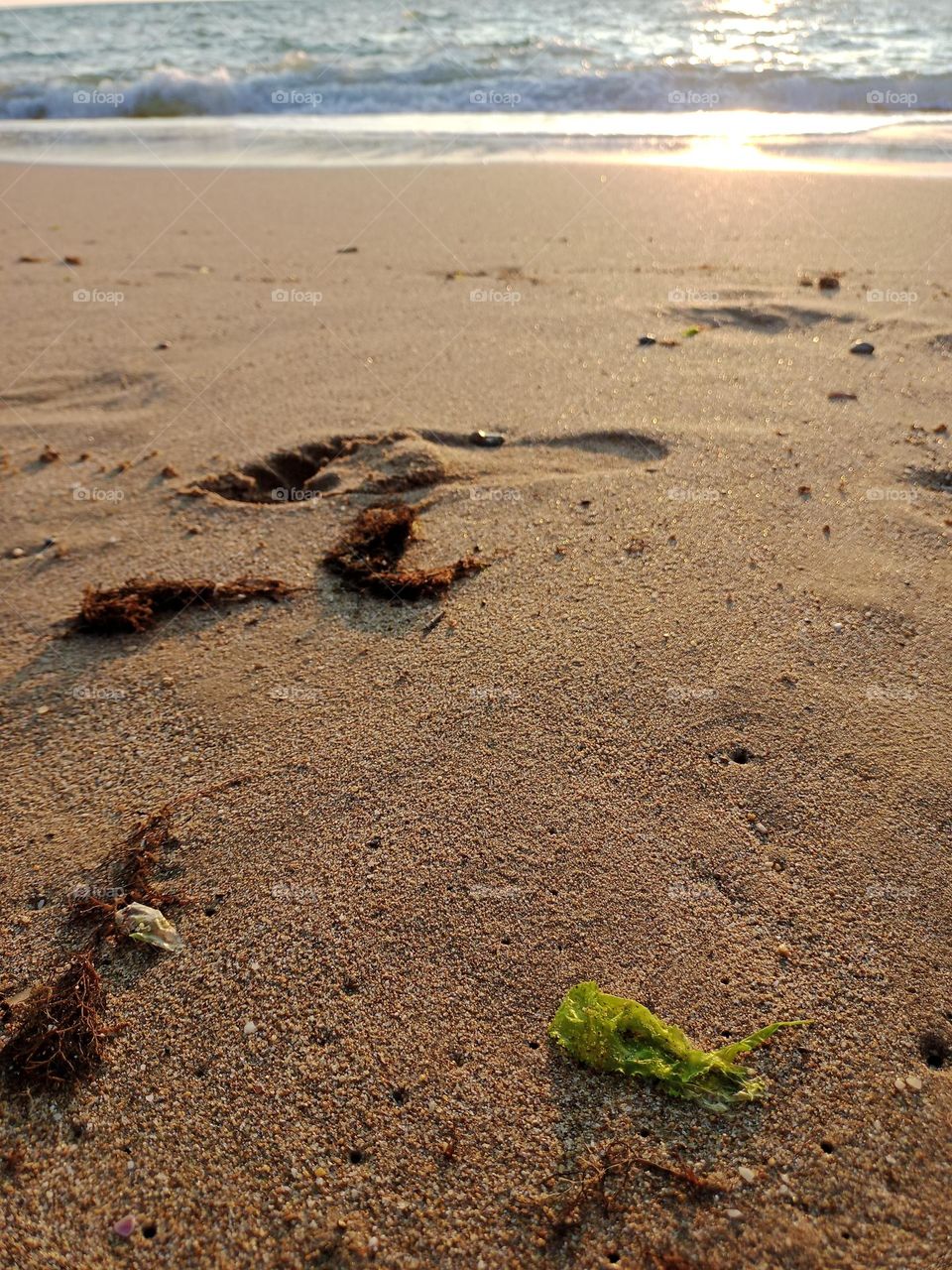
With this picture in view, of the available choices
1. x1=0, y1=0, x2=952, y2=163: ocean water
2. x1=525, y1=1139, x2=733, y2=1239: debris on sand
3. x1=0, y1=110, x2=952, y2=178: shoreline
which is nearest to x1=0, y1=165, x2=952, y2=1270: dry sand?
x1=525, y1=1139, x2=733, y2=1239: debris on sand

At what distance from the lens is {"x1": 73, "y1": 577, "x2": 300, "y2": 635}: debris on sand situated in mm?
2406

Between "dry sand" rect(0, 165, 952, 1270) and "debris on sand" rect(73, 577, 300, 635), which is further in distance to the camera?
"debris on sand" rect(73, 577, 300, 635)

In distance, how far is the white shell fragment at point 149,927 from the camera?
166 cm

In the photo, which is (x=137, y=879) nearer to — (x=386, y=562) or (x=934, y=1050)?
(x=386, y=562)

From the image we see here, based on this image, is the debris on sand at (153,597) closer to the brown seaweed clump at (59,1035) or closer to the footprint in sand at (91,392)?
the brown seaweed clump at (59,1035)

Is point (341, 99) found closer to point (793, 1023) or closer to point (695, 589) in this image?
point (695, 589)

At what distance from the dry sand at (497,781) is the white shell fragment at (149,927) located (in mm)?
33

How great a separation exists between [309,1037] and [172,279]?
427 centimetres

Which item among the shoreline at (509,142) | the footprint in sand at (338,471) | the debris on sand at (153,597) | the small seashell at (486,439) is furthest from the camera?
the shoreline at (509,142)

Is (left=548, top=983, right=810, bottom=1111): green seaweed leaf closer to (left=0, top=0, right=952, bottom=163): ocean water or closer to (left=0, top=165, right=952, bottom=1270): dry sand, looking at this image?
(left=0, top=165, right=952, bottom=1270): dry sand

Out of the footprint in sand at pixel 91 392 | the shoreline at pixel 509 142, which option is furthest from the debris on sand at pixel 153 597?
the shoreline at pixel 509 142

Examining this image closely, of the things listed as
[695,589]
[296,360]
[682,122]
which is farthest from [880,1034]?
[682,122]

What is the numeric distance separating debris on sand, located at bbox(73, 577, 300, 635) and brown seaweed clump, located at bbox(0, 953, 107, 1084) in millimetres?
1063

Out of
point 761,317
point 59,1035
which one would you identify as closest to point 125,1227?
point 59,1035
